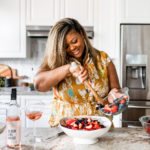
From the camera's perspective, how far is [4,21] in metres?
2.92

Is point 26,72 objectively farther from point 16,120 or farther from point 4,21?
point 16,120

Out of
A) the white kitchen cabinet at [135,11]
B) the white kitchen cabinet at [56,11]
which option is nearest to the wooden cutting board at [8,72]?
the white kitchen cabinet at [56,11]

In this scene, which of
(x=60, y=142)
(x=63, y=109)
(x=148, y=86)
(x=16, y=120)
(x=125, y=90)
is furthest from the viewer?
(x=148, y=86)

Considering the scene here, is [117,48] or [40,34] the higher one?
[40,34]

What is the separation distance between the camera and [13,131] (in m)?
0.89

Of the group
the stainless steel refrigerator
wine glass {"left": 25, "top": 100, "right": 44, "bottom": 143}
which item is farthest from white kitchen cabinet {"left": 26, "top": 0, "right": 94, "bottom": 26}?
wine glass {"left": 25, "top": 100, "right": 44, "bottom": 143}

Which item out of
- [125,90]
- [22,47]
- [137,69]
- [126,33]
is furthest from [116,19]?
[125,90]

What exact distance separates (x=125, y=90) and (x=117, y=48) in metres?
1.65

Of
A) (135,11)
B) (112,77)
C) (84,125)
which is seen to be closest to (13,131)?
(84,125)

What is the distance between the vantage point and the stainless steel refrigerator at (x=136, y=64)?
101 inches

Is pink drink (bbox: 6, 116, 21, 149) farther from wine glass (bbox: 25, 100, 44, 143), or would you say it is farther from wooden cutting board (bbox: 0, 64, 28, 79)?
wooden cutting board (bbox: 0, 64, 28, 79)

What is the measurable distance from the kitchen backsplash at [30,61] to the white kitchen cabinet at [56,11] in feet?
1.40

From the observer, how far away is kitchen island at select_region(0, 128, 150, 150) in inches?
38.3

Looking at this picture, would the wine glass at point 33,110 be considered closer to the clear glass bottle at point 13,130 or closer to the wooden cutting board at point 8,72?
the clear glass bottle at point 13,130
